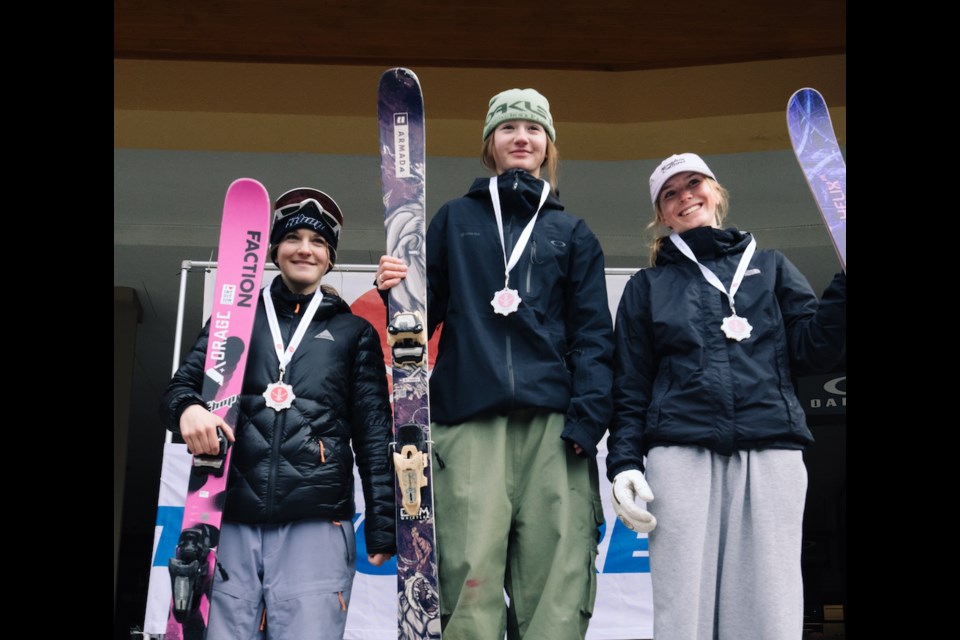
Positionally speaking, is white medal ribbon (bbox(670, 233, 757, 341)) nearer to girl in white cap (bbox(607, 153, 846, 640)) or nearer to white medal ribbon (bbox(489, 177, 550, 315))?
girl in white cap (bbox(607, 153, 846, 640))

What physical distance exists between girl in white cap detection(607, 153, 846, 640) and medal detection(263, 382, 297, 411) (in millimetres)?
989

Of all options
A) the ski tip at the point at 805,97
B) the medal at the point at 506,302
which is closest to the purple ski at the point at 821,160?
the ski tip at the point at 805,97

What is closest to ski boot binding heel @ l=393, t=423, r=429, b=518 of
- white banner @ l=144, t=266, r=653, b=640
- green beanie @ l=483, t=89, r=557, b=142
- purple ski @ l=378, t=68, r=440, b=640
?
purple ski @ l=378, t=68, r=440, b=640

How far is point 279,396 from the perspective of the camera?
9.91 ft

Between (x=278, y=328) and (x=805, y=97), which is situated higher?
(x=805, y=97)

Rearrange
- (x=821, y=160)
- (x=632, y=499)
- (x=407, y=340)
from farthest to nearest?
(x=821, y=160) < (x=407, y=340) < (x=632, y=499)

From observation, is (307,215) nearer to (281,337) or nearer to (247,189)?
(247,189)

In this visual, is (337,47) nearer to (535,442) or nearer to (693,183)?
(693,183)

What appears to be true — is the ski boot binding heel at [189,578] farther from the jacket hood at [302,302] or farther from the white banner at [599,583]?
the white banner at [599,583]

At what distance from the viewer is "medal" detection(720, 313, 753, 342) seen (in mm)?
2902

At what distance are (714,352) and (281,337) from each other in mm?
1352

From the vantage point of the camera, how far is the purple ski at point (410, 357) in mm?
2744

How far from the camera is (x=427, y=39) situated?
6.05 metres

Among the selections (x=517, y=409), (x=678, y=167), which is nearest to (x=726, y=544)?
(x=517, y=409)
